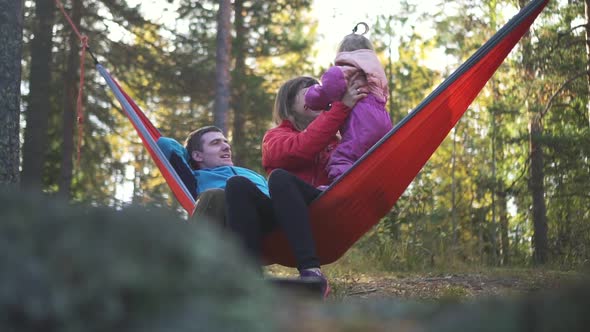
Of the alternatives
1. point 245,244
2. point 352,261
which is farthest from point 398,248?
point 245,244

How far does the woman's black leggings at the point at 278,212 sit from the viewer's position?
6.49 feet

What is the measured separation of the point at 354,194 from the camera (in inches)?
84.3

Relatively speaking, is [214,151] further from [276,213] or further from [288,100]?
[276,213]

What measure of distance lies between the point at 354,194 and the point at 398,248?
7.59ft

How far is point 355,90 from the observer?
2.39 m

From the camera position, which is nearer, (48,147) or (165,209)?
(165,209)

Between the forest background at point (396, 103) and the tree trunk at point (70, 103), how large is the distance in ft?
0.05

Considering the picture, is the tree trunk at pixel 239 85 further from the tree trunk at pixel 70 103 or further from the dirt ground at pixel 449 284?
the dirt ground at pixel 449 284

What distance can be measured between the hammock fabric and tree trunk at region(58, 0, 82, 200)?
182 inches

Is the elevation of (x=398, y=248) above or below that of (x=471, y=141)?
below

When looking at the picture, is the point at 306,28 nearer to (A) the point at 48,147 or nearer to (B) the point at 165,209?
(A) the point at 48,147

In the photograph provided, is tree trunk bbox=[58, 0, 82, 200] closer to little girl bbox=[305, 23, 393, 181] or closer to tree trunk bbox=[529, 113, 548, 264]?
tree trunk bbox=[529, 113, 548, 264]

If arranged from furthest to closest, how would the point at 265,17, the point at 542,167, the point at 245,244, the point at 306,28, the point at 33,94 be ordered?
the point at 306,28
the point at 265,17
the point at 33,94
the point at 542,167
the point at 245,244

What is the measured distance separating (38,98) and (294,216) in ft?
17.3
